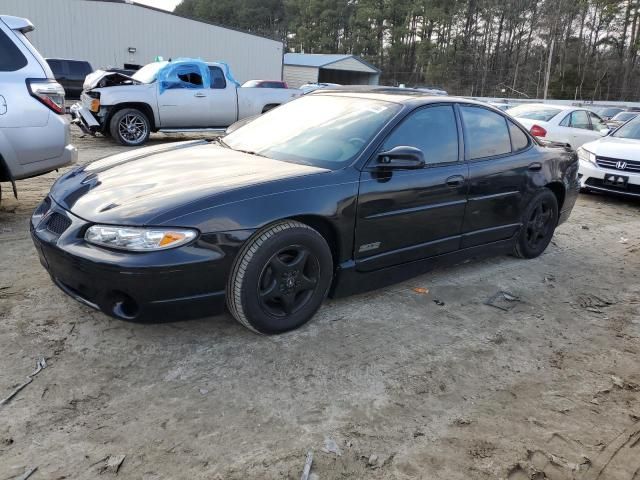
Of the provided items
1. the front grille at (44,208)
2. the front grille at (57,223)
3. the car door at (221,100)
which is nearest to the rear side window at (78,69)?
the car door at (221,100)

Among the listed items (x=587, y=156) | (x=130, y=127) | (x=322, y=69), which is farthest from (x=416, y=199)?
(x=322, y=69)

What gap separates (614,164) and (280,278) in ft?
23.2

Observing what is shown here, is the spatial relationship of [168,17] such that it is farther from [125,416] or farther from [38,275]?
[125,416]

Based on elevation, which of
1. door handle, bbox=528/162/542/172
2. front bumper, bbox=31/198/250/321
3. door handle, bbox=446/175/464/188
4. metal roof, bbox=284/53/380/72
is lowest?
front bumper, bbox=31/198/250/321

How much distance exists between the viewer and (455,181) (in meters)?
3.89

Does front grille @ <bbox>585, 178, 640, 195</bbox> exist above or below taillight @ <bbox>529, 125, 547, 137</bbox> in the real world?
below

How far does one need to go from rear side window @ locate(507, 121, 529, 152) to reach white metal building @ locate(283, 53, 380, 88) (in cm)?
4112

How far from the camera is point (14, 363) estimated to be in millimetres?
2721

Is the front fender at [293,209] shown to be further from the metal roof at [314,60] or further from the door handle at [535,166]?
the metal roof at [314,60]

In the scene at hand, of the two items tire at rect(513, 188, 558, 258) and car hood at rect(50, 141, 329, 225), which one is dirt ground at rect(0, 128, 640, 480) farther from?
tire at rect(513, 188, 558, 258)

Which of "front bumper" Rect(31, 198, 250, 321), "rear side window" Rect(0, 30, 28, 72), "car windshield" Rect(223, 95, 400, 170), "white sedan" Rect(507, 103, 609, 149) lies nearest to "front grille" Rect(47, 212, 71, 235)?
"front bumper" Rect(31, 198, 250, 321)

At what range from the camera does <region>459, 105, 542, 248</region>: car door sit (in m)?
4.11

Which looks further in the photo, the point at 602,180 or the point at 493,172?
the point at 602,180

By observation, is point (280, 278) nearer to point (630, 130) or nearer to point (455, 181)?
point (455, 181)
